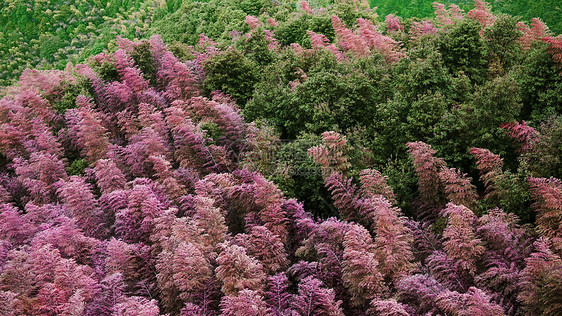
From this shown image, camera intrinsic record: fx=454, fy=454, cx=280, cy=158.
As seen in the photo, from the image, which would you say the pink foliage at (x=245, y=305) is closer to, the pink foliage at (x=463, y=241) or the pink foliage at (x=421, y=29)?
the pink foliage at (x=463, y=241)

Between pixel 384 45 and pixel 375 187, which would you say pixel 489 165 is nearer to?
pixel 375 187

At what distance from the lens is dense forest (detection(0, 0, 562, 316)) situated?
10.8m

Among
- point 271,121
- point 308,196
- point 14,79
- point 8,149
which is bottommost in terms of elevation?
point 14,79

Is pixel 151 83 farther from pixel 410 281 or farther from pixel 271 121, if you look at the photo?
pixel 410 281

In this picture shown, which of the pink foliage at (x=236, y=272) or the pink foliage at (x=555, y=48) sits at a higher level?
the pink foliage at (x=555, y=48)

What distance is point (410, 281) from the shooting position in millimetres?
10070

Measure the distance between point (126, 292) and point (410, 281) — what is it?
7392mm

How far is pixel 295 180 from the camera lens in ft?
52.2

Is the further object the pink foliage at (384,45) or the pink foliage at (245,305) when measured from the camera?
the pink foliage at (384,45)

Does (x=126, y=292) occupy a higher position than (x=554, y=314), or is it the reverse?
(x=554, y=314)

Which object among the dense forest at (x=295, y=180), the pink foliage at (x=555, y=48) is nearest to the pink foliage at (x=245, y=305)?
the dense forest at (x=295, y=180)

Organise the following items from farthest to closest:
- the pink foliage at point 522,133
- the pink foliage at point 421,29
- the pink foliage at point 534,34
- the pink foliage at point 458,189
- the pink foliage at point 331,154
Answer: the pink foliage at point 421,29, the pink foliage at point 534,34, the pink foliage at point 331,154, the pink foliage at point 522,133, the pink foliage at point 458,189

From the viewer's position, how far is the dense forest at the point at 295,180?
35.6ft

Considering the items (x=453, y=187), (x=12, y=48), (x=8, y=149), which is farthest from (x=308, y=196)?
(x=12, y=48)
